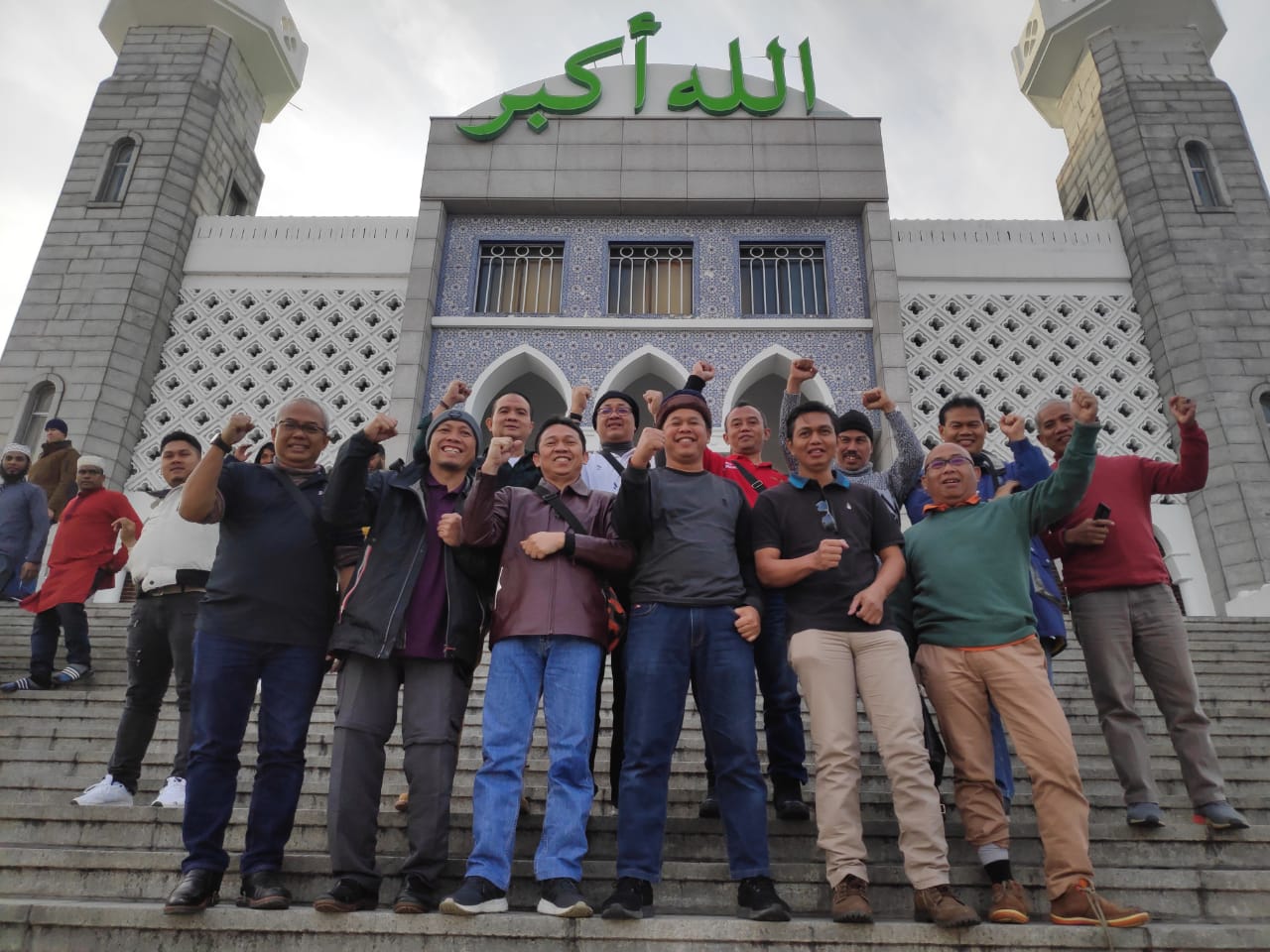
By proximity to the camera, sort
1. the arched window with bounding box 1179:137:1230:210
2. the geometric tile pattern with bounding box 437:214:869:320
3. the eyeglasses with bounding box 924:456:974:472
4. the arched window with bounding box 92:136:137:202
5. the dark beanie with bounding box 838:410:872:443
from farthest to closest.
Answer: the arched window with bounding box 92:136:137:202 → the arched window with bounding box 1179:137:1230:210 → the geometric tile pattern with bounding box 437:214:869:320 → the dark beanie with bounding box 838:410:872:443 → the eyeglasses with bounding box 924:456:974:472

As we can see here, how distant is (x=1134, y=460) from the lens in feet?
11.5

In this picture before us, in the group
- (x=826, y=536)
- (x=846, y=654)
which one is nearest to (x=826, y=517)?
(x=826, y=536)

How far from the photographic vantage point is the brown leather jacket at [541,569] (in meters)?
2.60

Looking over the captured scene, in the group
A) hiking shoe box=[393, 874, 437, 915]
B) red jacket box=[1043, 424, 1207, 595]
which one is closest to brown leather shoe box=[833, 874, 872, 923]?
hiking shoe box=[393, 874, 437, 915]

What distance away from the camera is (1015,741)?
8.45 ft

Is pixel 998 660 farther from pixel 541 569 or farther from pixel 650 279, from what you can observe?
pixel 650 279

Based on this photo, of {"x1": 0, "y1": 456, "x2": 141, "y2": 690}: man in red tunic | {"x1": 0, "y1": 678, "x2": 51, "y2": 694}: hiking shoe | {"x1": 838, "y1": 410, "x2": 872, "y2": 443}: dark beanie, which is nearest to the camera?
{"x1": 838, "y1": 410, "x2": 872, "y2": 443}: dark beanie

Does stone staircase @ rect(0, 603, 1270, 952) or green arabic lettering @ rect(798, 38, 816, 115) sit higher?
green arabic lettering @ rect(798, 38, 816, 115)

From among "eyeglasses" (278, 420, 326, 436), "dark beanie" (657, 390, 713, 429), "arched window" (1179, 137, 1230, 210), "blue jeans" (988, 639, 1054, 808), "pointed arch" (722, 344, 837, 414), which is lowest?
"blue jeans" (988, 639, 1054, 808)

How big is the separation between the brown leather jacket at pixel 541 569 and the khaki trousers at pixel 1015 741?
105 cm

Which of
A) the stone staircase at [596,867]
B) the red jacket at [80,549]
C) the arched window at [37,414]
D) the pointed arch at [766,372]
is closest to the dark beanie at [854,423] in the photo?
the stone staircase at [596,867]

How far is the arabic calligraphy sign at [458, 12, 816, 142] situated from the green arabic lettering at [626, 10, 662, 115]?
0.04ft

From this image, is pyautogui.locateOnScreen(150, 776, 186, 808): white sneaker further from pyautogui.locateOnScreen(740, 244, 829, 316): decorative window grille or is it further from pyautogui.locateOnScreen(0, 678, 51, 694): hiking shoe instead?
pyautogui.locateOnScreen(740, 244, 829, 316): decorative window grille

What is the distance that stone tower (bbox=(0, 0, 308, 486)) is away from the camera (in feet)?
30.7
